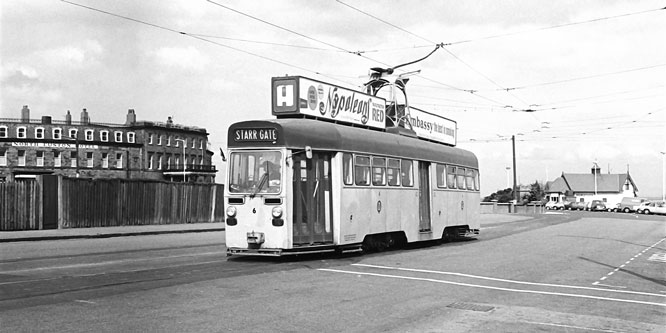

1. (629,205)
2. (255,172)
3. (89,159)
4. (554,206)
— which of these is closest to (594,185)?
(554,206)

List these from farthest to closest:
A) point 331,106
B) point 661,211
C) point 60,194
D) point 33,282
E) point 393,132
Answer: point 661,211, point 60,194, point 393,132, point 331,106, point 33,282

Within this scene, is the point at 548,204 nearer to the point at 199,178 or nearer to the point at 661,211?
the point at 661,211

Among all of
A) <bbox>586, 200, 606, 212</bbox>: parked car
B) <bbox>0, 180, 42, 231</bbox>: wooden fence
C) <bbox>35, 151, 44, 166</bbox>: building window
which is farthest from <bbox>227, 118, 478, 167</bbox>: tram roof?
<bbox>586, 200, 606, 212</bbox>: parked car

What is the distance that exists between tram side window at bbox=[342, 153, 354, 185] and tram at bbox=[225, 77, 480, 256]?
30 mm

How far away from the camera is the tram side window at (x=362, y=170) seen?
17625mm

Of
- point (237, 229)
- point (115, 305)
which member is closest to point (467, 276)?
point (237, 229)

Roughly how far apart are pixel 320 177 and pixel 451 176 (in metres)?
8.92

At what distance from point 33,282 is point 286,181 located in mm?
5999

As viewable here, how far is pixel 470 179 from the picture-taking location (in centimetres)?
2667

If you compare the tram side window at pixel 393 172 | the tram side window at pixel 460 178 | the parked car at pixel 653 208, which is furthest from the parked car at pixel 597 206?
the tram side window at pixel 393 172

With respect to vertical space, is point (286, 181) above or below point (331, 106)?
below

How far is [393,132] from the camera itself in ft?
69.2

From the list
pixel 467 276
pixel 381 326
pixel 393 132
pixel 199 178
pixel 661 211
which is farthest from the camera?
pixel 199 178

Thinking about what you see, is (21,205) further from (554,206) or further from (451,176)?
(554,206)
